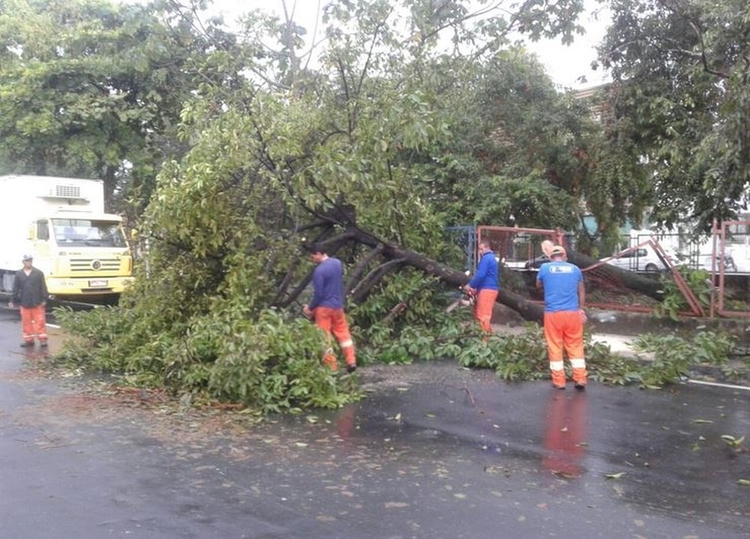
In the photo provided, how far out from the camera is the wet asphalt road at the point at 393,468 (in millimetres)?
4680

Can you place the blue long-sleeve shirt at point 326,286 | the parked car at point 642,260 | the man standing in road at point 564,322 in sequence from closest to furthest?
the man standing in road at point 564,322
the blue long-sleeve shirt at point 326,286
the parked car at point 642,260

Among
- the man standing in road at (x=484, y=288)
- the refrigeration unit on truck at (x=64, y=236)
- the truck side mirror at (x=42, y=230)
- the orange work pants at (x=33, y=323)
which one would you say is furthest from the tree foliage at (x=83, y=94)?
the man standing in road at (x=484, y=288)

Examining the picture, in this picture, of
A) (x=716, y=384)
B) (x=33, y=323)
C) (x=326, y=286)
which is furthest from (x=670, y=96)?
(x=33, y=323)

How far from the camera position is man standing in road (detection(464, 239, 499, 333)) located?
11.2 m

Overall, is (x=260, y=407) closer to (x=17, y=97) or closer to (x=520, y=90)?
(x=520, y=90)

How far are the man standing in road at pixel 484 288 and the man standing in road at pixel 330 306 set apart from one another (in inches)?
107

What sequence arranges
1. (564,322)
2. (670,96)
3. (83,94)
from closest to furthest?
(564,322) < (670,96) < (83,94)

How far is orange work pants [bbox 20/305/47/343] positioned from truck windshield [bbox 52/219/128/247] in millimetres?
5709

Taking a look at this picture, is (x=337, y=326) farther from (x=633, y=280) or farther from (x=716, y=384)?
(x=633, y=280)

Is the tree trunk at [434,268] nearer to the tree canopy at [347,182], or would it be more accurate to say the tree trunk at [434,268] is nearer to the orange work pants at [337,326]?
the tree canopy at [347,182]

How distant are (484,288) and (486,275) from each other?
19cm

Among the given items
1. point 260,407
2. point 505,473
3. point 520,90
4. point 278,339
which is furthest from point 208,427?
point 520,90

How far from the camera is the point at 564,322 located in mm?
8516

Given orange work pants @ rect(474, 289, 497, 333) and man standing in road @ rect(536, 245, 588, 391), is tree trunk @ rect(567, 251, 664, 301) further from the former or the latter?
man standing in road @ rect(536, 245, 588, 391)
